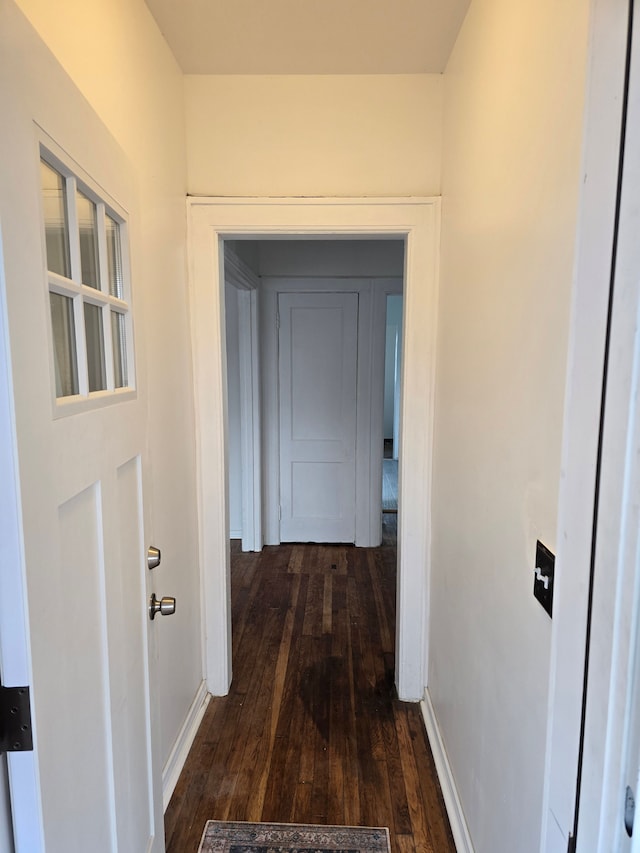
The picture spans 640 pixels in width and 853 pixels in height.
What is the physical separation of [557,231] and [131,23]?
4.36 feet

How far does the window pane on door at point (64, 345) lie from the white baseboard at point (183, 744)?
4.52ft

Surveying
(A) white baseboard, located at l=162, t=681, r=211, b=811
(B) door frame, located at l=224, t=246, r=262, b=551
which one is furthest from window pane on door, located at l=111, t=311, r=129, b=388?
(B) door frame, located at l=224, t=246, r=262, b=551

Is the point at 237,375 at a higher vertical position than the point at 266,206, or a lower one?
lower

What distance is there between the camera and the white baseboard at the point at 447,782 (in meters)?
1.45

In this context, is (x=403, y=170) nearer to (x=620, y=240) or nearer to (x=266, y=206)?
(x=266, y=206)

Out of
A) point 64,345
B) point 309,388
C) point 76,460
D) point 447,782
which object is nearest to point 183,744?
point 447,782

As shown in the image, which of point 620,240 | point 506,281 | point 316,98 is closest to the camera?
point 620,240

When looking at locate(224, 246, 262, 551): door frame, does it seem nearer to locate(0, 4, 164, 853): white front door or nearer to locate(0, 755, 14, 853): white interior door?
locate(0, 4, 164, 853): white front door

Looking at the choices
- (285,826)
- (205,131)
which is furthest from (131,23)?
(285,826)

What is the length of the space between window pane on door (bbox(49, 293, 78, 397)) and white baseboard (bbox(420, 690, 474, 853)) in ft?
5.28

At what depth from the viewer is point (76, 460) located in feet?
2.67

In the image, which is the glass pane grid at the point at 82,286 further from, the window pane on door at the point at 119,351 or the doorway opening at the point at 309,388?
the doorway opening at the point at 309,388

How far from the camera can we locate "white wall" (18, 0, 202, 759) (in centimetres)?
118

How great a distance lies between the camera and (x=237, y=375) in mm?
3797
